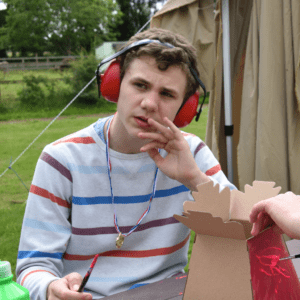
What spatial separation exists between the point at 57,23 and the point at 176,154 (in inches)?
1011

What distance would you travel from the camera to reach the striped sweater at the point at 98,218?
1.15 meters

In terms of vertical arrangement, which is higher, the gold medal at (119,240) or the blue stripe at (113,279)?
the gold medal at (119,240)

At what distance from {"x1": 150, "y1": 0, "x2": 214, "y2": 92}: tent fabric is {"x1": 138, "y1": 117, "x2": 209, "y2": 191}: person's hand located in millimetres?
1775

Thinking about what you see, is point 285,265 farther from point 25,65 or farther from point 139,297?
point 25,65

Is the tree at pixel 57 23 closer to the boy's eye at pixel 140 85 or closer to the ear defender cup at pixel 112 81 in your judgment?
the ear defender cup at pixel 112 81

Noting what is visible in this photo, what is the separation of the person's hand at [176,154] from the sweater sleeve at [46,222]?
0.99 feet

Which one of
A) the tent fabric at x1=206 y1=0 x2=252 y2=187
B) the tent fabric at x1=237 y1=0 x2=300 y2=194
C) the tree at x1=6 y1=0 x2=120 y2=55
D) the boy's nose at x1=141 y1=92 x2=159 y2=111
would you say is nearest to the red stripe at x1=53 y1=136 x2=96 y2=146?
the boy's nose at x1=141 y1=92 x2=159 y2=111

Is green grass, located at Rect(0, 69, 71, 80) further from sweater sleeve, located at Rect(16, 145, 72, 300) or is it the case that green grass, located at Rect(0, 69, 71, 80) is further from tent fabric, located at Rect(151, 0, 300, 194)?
sweater sleeve, located at Rect(16, 145, 72, 300)

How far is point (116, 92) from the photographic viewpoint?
4.48 feet

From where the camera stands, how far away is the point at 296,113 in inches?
102

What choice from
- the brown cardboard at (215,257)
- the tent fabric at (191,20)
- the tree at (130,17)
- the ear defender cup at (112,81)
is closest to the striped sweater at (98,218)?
the ear defender cup at (112,81)

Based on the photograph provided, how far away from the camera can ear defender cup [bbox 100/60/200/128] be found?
1.35 m

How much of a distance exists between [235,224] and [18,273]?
0.74 metres

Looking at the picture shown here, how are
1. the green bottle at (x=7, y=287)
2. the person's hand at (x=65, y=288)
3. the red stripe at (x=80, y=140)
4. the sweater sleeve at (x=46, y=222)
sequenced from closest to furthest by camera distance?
the green bottle at (x=7, y=287), the person's hand at (x=65, y=288), the sweater sleeve at (x=46, y=222), the red stripe at (x=80, y=140)
